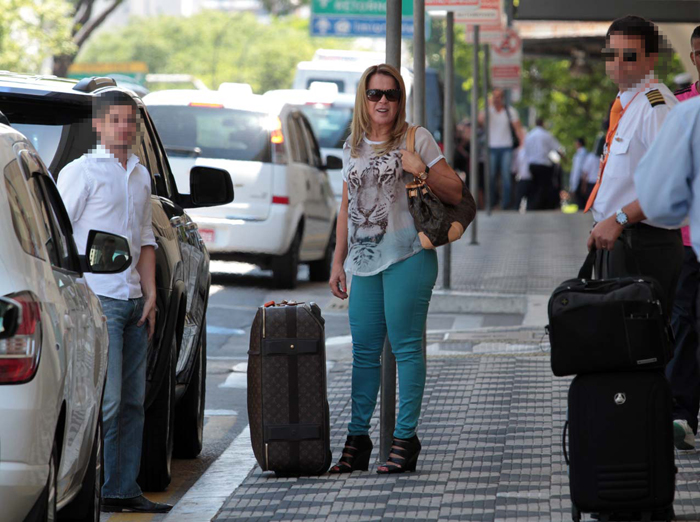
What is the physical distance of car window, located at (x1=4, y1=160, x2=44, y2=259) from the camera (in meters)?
4.17

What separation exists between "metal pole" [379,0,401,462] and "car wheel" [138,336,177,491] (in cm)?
95

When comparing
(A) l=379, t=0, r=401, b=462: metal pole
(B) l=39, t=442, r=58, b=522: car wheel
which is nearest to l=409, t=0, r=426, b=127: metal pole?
(A) l=379, t=0, r=401, b=462: metal pole

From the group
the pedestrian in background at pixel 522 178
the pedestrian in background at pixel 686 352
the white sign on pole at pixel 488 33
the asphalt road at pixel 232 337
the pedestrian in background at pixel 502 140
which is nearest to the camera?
the pedestrian in background at pixel 686 352

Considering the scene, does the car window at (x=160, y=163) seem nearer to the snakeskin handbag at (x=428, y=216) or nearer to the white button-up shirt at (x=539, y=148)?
the snakeskin handbag at (x=428, y=216)

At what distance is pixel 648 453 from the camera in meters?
4.97

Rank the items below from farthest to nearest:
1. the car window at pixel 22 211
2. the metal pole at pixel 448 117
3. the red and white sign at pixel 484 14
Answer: the red and white sign at pixel 484 14
the metal pole at pixel 448 117
the car window at pixel 22 211

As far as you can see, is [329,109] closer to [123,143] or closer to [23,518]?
[123,143]

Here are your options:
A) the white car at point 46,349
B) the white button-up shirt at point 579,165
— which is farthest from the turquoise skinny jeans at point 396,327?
the white button-up shirt at point 579,165

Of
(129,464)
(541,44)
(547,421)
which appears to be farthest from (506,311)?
(541,44)

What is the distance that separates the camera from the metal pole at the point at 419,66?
835 centimetres

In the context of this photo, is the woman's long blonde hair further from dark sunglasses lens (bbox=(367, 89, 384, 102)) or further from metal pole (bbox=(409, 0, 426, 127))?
metal pole (bbox=(409, 0, 426, 127))

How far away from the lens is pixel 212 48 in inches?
3932

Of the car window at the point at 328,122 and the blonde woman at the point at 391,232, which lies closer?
Answer: the blonde woman at the point at 391,232

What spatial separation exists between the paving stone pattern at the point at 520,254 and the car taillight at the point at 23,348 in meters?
10.5
